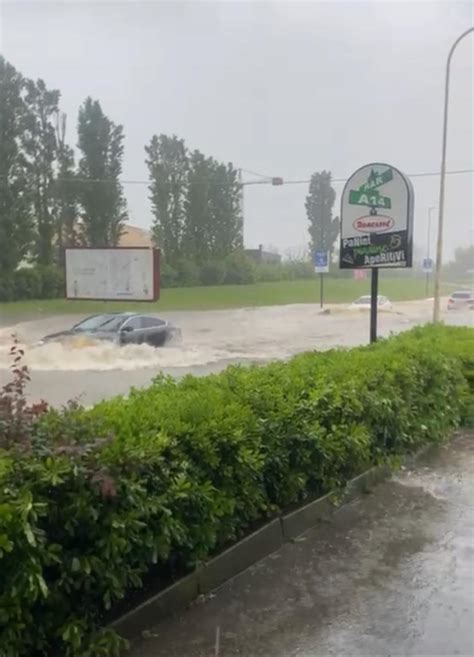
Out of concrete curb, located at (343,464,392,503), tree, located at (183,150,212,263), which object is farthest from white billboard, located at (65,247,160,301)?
concrete curb, located at (343,464,392,503)

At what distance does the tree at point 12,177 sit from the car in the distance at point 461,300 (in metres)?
8.00

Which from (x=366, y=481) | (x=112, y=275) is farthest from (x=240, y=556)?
(x=112, y=275)

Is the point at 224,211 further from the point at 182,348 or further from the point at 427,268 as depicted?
the point at 427,268

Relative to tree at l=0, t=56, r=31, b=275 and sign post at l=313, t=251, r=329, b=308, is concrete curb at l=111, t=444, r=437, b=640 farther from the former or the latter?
sign post at l=313, t=251, r=329, b=308

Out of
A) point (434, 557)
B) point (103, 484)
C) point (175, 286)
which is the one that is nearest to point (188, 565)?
point (103, 484)

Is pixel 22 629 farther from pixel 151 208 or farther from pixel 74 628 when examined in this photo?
pixel 151 208

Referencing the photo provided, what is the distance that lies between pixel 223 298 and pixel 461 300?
266 inches

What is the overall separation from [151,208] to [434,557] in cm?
345

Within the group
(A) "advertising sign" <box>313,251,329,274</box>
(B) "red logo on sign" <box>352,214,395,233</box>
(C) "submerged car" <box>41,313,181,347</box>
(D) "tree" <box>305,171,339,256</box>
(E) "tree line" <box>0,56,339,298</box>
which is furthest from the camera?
(D) "tree" <box>305,171,339,256</box>

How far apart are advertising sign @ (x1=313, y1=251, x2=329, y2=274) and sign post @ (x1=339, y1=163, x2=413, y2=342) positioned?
1.01 feet

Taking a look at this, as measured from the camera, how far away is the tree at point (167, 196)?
5.61m

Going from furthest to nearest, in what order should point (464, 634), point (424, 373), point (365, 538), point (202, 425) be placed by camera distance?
point (424, 373) → point (365, 538) → point (202, 425) → point (464, 634)

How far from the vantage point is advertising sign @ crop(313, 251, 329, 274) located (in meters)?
7.03

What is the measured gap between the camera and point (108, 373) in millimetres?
5902
